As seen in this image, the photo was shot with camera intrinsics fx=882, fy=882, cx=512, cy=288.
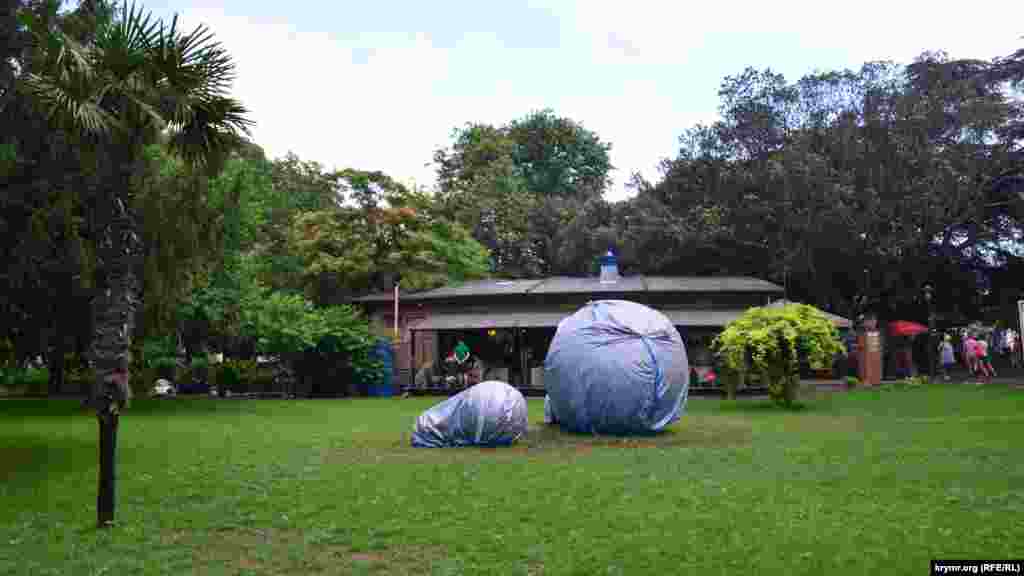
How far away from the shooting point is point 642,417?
15.3 meters

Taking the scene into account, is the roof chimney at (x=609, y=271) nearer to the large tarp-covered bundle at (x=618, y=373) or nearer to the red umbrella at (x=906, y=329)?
the red umbrella at (x=906, y=329)

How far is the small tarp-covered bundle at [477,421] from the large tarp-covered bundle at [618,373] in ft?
4.32

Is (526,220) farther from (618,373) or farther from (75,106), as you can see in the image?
(75,106)

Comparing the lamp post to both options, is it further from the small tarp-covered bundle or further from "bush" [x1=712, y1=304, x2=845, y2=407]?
the small tarp-covered bundle

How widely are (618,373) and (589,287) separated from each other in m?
16.4

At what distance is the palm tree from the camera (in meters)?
8.27

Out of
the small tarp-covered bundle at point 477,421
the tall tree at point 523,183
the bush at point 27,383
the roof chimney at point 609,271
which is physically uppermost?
the tall tree at point 523,183

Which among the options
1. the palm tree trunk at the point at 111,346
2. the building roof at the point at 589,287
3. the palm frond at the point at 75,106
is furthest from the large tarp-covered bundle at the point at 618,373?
the building roof at the point at 589,287

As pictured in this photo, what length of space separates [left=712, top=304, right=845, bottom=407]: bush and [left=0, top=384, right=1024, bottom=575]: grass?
4037 millimetres

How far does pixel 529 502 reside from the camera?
30.0ft

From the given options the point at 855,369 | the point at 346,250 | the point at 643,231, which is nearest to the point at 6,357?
the point at 346,250

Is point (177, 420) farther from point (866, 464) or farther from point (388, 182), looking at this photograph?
point (388, 182)


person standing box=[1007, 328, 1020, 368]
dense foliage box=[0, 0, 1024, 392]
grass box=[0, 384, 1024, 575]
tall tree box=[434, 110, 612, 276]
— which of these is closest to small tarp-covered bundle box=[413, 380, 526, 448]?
grass box=[0, 384, 1024, 575]

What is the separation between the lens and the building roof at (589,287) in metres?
30.6
